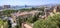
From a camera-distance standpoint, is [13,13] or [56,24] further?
[13,13]

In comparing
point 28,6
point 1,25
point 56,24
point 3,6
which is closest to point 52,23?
point 56,24

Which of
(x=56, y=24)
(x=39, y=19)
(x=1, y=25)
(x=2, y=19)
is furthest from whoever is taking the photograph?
(x=2, y=19)

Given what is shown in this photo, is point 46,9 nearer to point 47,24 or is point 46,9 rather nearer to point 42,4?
point 42,4

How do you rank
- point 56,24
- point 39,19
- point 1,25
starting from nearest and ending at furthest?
point 56,24 < point 39,19 < point 1,25

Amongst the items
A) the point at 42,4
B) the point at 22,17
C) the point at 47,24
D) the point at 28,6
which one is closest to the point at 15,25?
the point at 22,17

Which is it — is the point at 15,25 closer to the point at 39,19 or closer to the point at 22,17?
the point at 22,17

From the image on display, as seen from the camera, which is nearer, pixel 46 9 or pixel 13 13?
pixel 46 9

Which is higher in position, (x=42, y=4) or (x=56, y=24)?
(x=42, y=4)

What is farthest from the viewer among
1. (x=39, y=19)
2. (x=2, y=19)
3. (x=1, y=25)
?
(x=2, y=19)

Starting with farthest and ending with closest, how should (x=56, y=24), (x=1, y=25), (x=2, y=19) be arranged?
1. (x=2, y=19)
2. (x=1, y=25)
3. (x=56, y=24)
